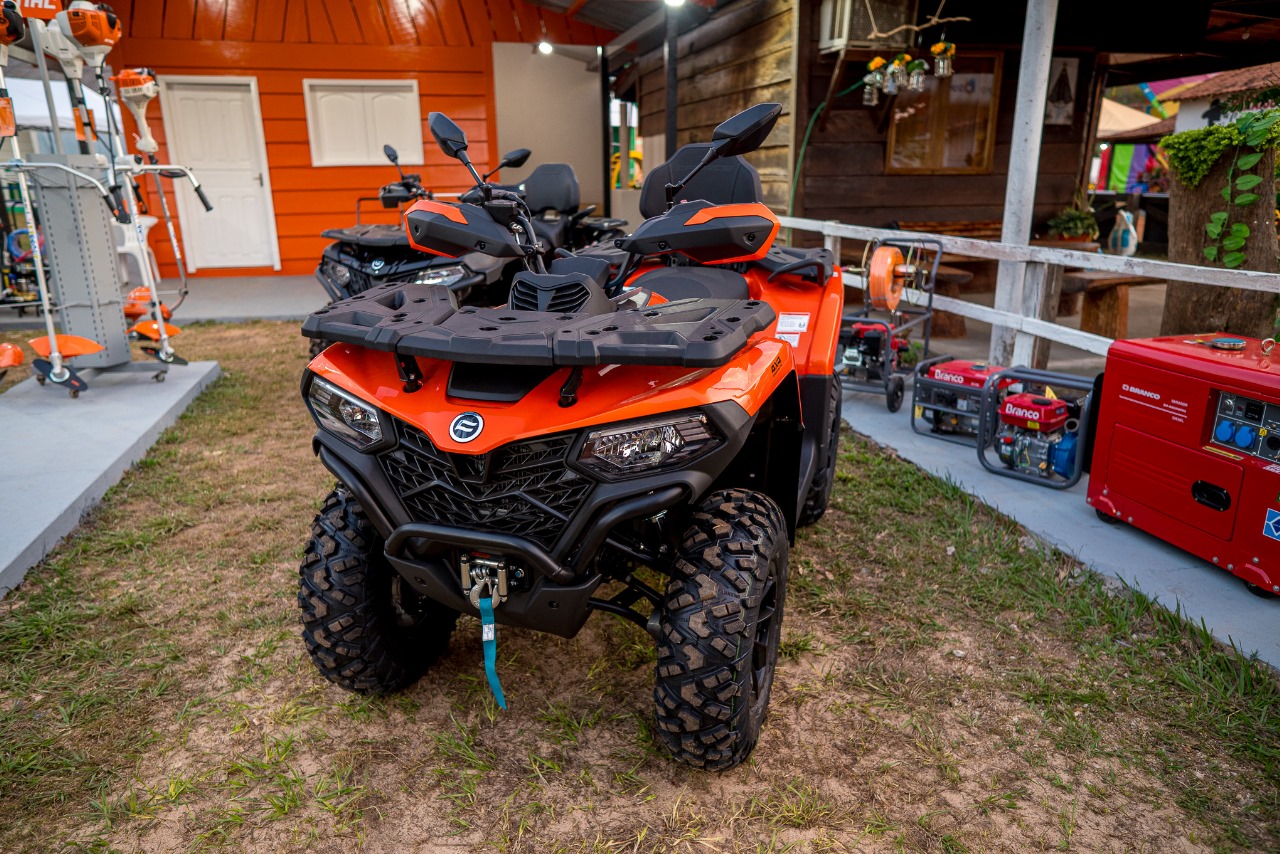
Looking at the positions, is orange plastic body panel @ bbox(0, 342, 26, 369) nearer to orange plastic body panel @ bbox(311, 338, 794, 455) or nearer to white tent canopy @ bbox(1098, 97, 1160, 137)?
orange plastic body panel @ bbox(311, 338, 794, 455)

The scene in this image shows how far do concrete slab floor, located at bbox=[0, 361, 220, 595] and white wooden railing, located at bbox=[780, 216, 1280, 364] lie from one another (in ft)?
14.0

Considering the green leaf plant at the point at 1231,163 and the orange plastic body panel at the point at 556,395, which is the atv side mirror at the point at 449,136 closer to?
the orange plastic body panel at the point at 556,395

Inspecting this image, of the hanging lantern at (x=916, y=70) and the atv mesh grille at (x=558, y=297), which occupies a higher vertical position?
the hanging lantern at (x=916, y=70)

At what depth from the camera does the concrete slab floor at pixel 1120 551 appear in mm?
2633

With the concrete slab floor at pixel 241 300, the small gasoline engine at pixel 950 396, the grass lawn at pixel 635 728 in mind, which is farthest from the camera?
the concrete slab floor at pixel 241 300

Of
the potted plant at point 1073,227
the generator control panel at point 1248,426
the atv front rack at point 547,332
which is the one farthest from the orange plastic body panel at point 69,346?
the potted plant at point 1073,227

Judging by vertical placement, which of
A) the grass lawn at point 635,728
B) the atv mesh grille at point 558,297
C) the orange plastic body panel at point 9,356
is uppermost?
the atv mesh grille at point 558,297

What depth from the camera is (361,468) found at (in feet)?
6.17

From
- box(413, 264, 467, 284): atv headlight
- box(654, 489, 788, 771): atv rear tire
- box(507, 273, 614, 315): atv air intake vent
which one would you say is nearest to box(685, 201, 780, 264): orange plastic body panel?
box(507, 273, 614, 315): atv air intake vent

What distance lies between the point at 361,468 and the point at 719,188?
6.03 feet

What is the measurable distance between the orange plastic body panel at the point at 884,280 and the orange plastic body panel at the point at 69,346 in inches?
181

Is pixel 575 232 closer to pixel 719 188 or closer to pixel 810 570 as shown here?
pixel 719 188

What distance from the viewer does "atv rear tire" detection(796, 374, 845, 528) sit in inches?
124

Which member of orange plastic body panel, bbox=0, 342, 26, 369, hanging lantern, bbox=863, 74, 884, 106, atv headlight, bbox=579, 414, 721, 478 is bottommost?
orange plastic body panel, bbox=0, 342, 26, 369
